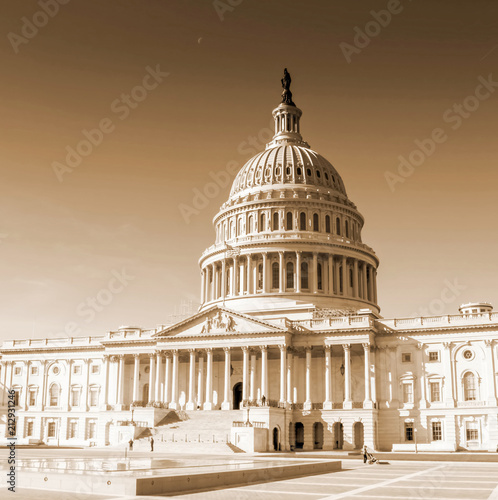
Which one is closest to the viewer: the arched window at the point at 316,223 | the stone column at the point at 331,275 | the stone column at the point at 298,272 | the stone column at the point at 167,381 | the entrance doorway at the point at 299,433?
the entrance doorway at the point at 299,433

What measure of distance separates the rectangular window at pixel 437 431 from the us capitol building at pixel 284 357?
11cm

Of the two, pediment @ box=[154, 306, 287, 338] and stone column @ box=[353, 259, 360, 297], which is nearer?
pediment @ box=[154, 306, 287, 338]

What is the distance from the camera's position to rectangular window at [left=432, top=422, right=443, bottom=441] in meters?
76.4

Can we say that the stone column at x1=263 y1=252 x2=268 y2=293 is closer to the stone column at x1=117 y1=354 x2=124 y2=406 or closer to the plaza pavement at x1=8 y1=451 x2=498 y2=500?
the stone column at x1=117 y1=354 x2=124 y2=406

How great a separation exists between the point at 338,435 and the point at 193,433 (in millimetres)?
17395

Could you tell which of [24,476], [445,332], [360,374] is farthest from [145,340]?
[24,476]

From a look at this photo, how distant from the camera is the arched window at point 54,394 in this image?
99125mm

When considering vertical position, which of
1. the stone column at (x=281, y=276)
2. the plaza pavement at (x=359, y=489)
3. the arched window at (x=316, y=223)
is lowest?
the plaza pavement at (x=359, y=489)

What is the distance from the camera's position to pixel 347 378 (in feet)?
258

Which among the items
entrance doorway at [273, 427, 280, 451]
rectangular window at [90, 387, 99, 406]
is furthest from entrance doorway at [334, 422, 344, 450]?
rectangular window at [90, 387, 99, 406]

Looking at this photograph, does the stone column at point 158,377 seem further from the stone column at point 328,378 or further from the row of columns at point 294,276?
the stone column at point 328,378

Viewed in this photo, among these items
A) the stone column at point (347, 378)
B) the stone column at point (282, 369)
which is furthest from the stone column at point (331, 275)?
the stone column at point (282, 369)

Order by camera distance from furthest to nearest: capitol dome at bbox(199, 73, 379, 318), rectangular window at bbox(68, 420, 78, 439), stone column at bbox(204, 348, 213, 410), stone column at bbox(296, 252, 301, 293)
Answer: capitol dome at bbox(199, 73, 379, 318) → stone column at bbox(296, 252, 301, 293) → rectangular window at bbox(68, 420, 78, 439) → stone column at bbox(204, 348, 213, 410)

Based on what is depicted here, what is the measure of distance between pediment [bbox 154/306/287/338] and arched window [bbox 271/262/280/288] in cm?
1712
